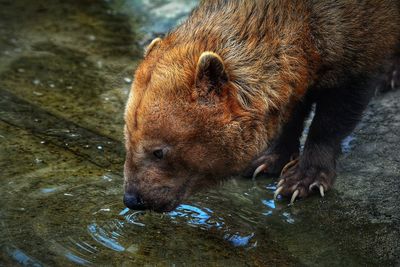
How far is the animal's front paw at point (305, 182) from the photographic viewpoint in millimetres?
7562

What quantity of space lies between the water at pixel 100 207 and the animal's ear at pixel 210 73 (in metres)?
1.21

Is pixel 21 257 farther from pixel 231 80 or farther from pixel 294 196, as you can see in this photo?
pixel 294 196

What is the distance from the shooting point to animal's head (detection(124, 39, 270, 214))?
638cm

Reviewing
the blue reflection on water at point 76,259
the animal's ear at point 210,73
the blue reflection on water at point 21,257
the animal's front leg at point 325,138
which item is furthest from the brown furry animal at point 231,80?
the blue reflection on water at point 21,257

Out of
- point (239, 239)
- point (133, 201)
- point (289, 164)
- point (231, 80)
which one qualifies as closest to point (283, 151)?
point (289, 164)

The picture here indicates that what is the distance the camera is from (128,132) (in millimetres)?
6605

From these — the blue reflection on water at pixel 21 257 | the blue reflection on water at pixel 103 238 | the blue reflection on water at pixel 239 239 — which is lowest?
the blue reflection on water at pixel 103 238

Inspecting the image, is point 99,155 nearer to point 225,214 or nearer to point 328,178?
point 225,214

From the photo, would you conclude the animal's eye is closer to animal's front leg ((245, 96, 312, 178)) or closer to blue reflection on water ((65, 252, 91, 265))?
blue reflection on water ((65, 252, 91, 265))

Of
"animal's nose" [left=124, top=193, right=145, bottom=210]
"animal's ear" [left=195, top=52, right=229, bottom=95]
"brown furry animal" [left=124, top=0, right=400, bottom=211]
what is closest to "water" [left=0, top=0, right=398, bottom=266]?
"animal's nose" [left=124, top=193, right=145, bottom=210]

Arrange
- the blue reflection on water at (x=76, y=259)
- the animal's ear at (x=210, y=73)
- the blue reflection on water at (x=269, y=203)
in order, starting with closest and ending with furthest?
the blue reflection on water at (x=76, y=259) → the animal's ear at (x=210, y=73) → the blue reflection on water at (x=269, y=203)

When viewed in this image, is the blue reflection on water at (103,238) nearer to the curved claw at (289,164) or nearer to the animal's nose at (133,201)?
the animal's nose at (133,201)

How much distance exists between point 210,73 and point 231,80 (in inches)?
8.1

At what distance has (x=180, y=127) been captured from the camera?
21.0 ft
